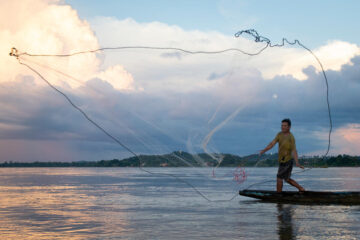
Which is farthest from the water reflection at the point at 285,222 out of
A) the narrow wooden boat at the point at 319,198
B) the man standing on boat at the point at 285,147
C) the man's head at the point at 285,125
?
the man's head at the point at 285,125

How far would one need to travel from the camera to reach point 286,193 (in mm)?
16812

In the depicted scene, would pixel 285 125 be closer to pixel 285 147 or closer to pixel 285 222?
pixel 285 147

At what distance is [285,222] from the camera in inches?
460

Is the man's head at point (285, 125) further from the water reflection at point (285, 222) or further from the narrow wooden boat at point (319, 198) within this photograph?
the water reflection at point (285, 222)

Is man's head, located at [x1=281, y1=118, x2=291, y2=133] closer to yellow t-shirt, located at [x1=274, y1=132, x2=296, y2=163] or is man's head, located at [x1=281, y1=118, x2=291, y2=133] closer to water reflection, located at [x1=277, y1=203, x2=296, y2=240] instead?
yellow t-shirt, located at [x1=274, y1=132, x2=296, y2=163]

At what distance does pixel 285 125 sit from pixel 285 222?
508cm

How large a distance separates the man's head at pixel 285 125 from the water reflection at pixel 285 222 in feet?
8.68

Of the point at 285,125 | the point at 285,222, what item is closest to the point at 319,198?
the point at 285,125

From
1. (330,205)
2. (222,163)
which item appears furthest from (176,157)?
(330,205)

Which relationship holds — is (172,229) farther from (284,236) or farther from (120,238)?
(284,236)

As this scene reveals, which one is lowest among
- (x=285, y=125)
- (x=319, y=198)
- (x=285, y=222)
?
(x=285, y=222)

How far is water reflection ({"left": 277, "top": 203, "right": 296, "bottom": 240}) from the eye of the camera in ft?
31.5

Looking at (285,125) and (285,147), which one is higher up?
(285,125)

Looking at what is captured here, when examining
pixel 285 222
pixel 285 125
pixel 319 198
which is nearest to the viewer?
pixel 285 222
